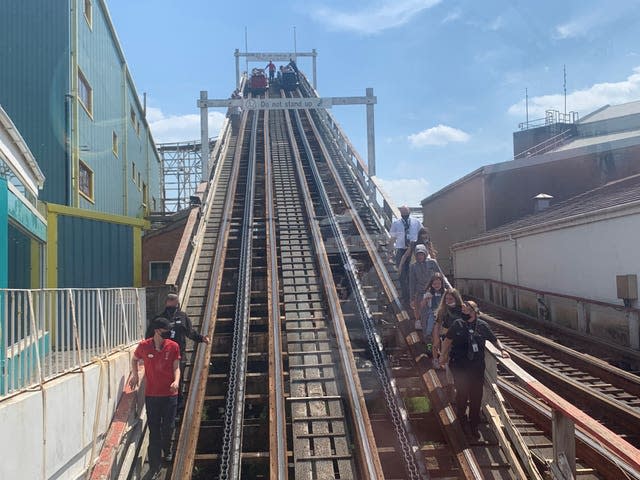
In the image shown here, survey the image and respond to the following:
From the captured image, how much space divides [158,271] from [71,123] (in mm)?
8659

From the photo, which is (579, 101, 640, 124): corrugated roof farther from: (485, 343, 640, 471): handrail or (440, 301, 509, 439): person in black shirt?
(485, 343, 640, 471): handrail

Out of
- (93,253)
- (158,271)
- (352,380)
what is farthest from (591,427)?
(158,271)

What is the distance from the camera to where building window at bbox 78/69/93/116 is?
48.1 ft

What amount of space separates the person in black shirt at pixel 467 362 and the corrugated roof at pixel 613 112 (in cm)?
2668

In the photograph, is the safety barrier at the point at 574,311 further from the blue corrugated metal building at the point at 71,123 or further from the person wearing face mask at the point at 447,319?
the blue corrugated metal building at the point at 71,123

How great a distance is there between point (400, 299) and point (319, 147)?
1256 cm

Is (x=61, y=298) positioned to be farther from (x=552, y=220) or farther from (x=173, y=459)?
(x=552, y=220)

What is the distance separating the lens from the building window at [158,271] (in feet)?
69.9

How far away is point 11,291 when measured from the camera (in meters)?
4.79

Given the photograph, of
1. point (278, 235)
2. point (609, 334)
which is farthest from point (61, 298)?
point (609, 334)

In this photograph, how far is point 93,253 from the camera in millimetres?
11352

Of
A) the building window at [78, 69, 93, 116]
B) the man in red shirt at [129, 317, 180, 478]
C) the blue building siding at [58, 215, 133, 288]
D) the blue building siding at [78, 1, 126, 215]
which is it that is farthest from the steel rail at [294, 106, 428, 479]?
the building window at [78, 69, 93, 116]

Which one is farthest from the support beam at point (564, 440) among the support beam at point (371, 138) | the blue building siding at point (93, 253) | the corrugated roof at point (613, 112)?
the corrugated roof at point (613, 112)

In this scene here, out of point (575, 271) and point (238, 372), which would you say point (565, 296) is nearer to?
point (575, 271)
